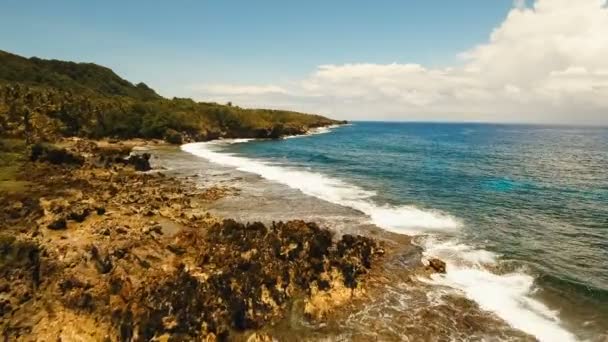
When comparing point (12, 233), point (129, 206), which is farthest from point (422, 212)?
point (12, 233)

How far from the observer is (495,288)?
74.9 ft

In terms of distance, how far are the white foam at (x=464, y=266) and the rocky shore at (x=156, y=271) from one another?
515 cm

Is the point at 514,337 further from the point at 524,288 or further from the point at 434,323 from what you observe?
the point at 524,288

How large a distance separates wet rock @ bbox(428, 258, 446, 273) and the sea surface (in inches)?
18.3

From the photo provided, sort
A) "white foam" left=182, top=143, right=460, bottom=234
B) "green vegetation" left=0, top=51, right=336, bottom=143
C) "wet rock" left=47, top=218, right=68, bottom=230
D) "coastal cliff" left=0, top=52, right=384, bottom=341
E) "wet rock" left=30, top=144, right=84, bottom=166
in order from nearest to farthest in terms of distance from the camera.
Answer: "coastal cliff" left=0, top=52, right=384, bottom=341 → "wet rock" left=47, top=218, right=68, bottom=230 → "white foam" left=182, top=143, right=460, bottom=234 → "wet rock" left=30, top=144, right=84, bottom=166 → "green vegetation" left=0, top=51, right=336, bottom=143

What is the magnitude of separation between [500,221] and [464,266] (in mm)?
12518

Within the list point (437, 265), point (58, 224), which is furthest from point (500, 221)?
point (58, 224)

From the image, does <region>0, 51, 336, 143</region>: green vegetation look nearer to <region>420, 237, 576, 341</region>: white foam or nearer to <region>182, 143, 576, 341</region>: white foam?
<region>182, 143, 576, 341</region>: white foam

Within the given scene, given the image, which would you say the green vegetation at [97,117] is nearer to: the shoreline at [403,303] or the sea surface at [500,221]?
the sea surface at [500,221]

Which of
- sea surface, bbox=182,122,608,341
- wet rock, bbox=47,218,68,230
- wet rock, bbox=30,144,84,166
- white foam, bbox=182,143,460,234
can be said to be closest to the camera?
sea surface, bbox=182,122,608,341

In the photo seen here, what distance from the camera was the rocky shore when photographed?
17.1 metres

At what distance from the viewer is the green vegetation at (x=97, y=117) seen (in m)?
77.2

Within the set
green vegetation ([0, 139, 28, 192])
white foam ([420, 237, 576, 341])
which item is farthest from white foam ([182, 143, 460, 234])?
green vegetation ([0, 139, 28, 192])

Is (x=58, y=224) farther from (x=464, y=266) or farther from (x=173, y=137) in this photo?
(x=173, y=137)
